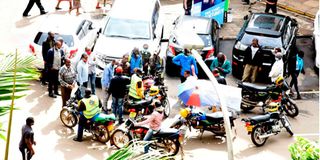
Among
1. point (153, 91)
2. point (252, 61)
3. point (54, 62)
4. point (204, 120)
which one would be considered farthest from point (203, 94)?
point (54, 62)

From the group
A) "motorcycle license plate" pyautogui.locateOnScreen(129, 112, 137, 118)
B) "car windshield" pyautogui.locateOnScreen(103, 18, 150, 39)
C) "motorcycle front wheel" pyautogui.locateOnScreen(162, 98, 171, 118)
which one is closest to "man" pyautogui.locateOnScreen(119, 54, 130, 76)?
"motorcycle front wheel" pyautogui.locateOnScreen(162, 98, 171, 118)

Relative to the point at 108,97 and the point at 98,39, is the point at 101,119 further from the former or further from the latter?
the point at 98,39

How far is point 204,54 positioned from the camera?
57.3 ft

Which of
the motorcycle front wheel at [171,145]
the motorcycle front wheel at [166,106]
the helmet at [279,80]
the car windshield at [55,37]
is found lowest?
the motorcycle front wheel at [171,145]

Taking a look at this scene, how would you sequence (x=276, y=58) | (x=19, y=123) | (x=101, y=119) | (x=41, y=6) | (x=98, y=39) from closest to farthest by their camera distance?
(x=101, y=119)
(x=19, y=123)
(x=276, y=58)
(x=98, y=39)
(x=41, y=6)

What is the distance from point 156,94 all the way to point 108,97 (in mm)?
1238

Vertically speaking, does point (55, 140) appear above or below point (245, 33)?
below

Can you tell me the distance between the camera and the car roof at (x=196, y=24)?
59.6 feet

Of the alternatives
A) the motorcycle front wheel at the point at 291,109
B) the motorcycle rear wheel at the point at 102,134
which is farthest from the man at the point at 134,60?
the motorcycle front wheel at the point at 291,109

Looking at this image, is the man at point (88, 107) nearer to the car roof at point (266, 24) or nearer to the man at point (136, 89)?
the man at point (136, 89)

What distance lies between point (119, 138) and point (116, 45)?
4.30m

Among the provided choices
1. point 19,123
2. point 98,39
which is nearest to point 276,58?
point 98,39

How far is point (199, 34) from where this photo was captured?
1798 cm

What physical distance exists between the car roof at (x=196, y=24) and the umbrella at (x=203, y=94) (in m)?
4.39
